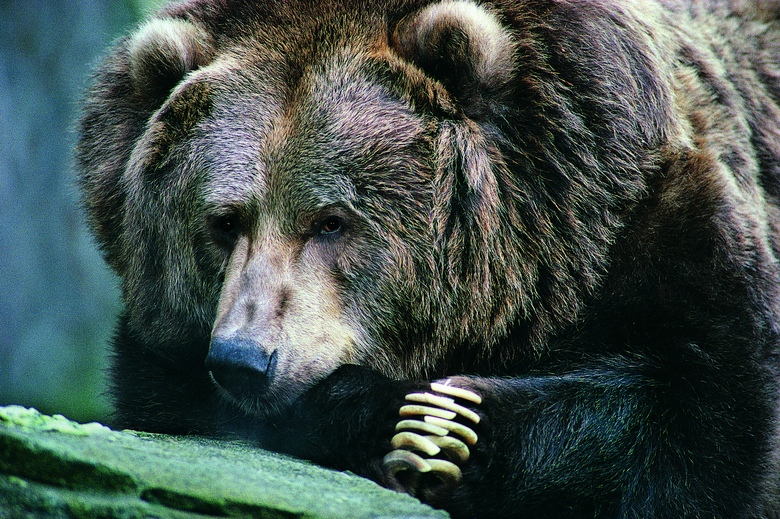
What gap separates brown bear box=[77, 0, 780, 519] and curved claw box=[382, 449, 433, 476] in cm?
2

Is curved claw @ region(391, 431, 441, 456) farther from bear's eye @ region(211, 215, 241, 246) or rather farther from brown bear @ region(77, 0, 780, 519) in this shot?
bear's eye @ region(211, 215, 241, 246)

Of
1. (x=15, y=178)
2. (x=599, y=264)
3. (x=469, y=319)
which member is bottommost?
(x=15, y=178)

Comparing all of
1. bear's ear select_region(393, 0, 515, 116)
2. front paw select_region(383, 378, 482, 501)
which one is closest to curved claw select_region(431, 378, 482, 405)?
front paw select_region(383, 378, 482, 501)

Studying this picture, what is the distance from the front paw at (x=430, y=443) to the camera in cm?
311

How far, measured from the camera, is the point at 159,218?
3.98m

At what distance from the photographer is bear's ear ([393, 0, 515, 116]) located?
358 cm

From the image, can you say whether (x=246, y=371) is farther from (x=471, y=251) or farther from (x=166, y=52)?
(x=166, y=52)

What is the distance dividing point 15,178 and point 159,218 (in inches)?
214

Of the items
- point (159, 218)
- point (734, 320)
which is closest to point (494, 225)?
point (734, 320)

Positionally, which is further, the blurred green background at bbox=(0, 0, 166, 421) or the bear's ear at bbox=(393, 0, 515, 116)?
the blurred green background at bbox=(0, 0, 166, 421)

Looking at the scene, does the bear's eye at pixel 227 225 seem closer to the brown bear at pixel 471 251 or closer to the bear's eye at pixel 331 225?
the brown bear at pixel 471 251

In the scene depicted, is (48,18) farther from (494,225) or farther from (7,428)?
(7,428)

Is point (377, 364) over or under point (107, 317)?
over

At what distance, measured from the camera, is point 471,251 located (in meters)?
3.73
